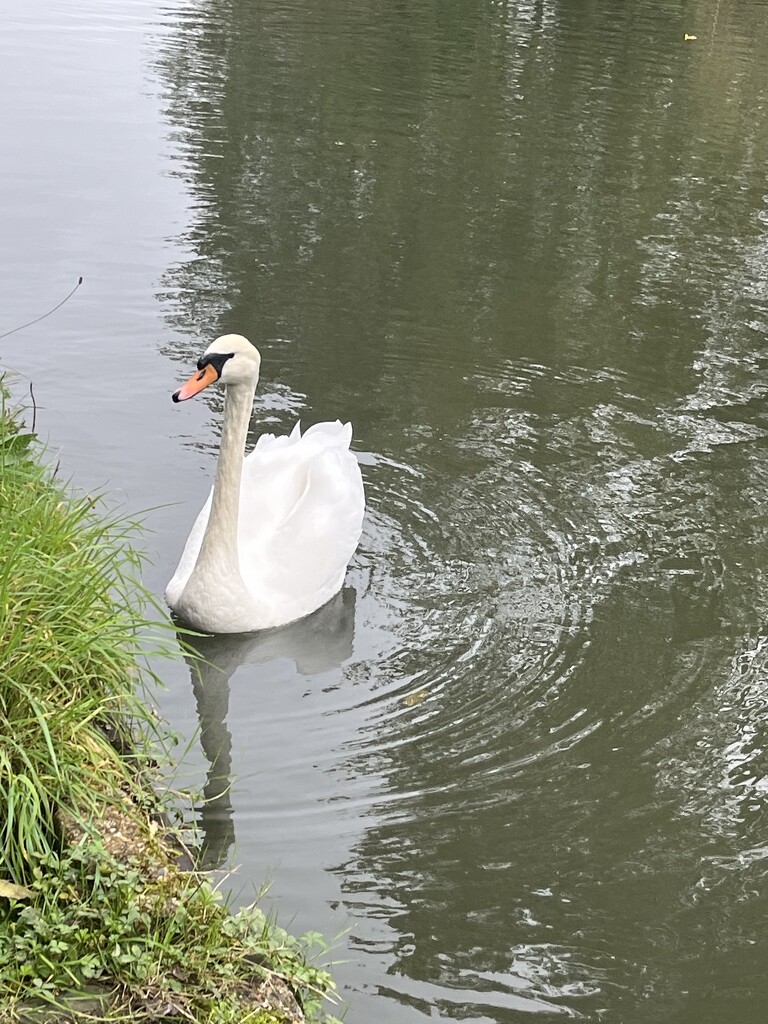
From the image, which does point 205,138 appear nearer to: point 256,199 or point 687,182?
point 256,199

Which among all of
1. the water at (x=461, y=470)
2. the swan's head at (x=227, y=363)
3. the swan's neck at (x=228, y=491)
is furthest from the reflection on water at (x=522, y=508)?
the swan's head at (x=227, y=363)

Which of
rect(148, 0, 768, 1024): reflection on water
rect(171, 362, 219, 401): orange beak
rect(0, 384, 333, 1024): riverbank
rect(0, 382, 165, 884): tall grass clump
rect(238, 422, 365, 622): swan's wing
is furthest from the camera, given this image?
rect(238, 422, 365, 622): swan's wing

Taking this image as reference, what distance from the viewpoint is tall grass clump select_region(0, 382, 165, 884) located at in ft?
11.1

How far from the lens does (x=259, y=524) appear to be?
6.27 meters

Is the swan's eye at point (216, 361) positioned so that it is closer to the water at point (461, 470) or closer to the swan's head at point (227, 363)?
the swan's head at point (227, 363)

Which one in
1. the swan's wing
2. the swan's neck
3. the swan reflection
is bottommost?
the swan reflection

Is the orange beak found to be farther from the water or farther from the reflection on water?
the reflection on water

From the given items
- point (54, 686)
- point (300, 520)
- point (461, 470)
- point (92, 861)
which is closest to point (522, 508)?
point (461, 470)

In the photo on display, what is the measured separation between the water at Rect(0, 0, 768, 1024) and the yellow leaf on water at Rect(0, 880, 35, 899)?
107cm

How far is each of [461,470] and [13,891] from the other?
436 cm

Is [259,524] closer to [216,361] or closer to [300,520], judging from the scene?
[300,520]

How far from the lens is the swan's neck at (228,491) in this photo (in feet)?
18.6

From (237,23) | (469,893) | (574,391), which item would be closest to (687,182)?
(574,391)

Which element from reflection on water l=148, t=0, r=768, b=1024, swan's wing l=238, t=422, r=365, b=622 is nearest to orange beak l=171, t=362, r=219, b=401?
swan's wing l=238, t=422, r=365, b=622
